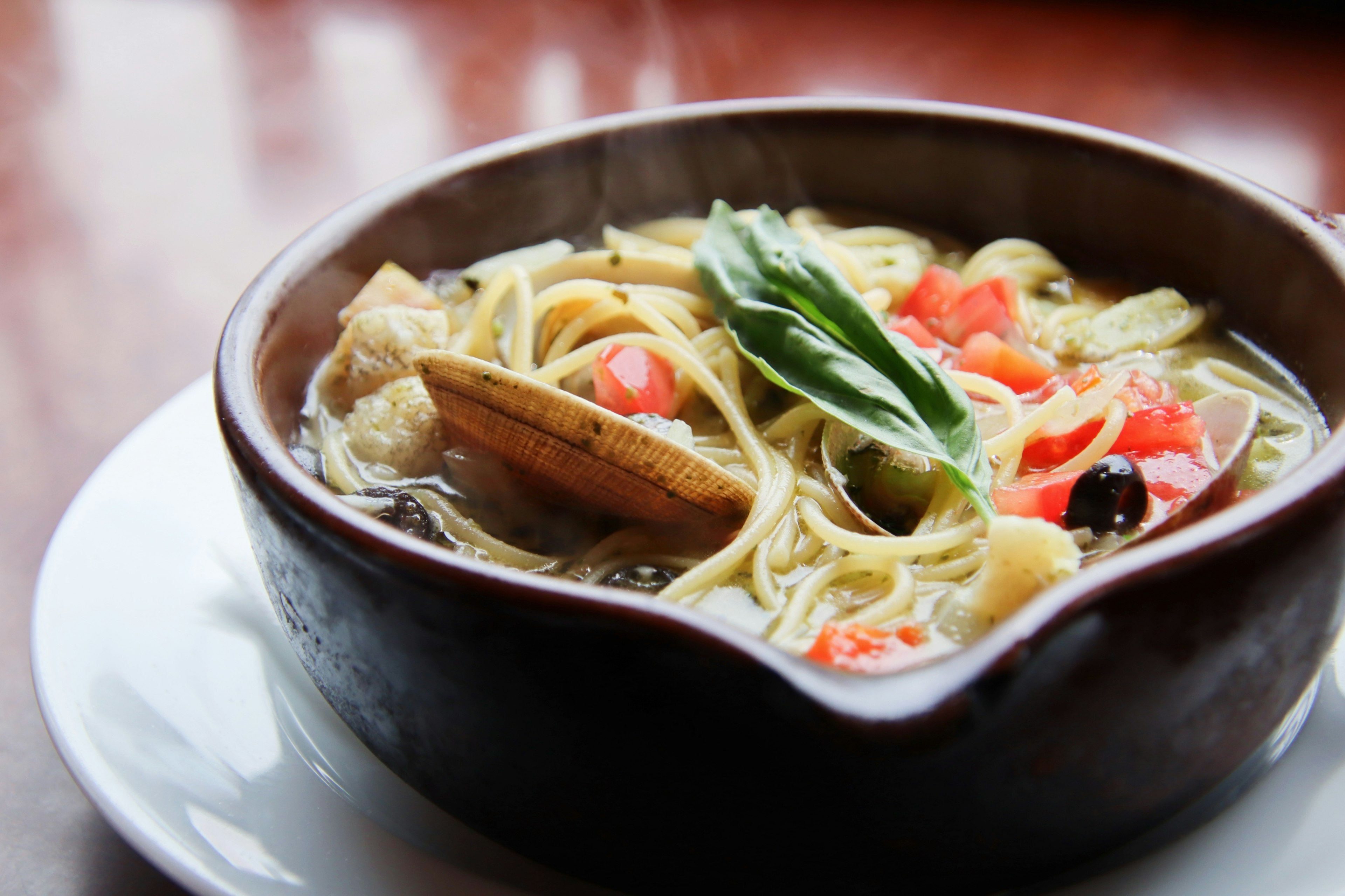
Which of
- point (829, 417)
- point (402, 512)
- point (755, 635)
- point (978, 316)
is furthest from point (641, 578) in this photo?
point (978, 316)

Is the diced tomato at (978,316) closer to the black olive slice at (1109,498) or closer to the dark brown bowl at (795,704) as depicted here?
the black olive slice at (1109,498)

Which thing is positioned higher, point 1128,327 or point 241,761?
point 1128,327

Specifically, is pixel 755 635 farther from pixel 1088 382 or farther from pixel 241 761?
pixel 1088 382

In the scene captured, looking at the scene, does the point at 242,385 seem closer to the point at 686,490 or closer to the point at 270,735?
the point at 270,735

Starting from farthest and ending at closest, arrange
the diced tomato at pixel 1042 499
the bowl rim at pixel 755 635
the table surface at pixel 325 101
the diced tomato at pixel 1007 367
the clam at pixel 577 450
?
the table surface at pixel 325 101 < the diced tomato at pixel 1007 367 < the diced tomato at pixel 1042 499 < the clam at pixel 577 450 < the bowl rim at pixel 755 635

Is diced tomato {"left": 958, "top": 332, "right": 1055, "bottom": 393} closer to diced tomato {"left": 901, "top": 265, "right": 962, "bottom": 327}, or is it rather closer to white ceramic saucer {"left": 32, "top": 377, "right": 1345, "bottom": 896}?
diced tomato {"left": 901, "top": 265, "right": 962, "bottom": 327}

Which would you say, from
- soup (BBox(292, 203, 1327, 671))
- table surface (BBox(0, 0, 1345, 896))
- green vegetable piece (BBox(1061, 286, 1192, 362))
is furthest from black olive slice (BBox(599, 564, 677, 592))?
table surface (BBox(0, 0, 1345, 896))

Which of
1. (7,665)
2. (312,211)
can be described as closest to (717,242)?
(7,665)

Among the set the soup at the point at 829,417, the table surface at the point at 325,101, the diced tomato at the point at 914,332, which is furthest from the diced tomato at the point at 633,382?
the table surface at the point at 325,101
